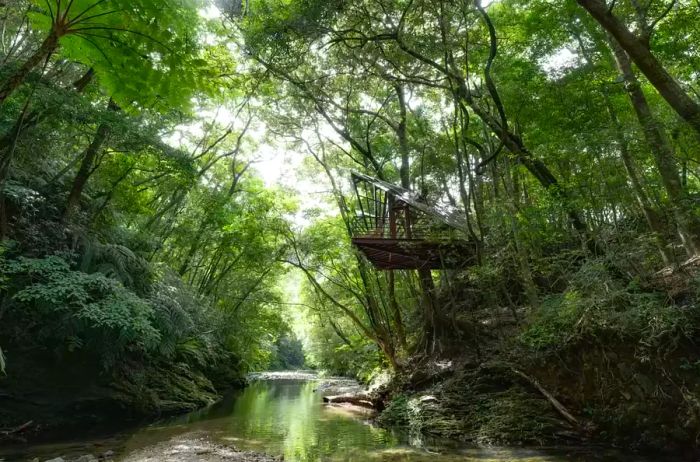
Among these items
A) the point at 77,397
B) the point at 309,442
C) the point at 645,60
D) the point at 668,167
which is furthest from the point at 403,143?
the point at 77,397

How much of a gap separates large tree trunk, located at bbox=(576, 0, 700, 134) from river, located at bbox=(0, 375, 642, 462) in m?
5.00

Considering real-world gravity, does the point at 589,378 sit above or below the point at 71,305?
below

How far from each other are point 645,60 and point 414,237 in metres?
5.77

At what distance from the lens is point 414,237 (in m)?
10.2

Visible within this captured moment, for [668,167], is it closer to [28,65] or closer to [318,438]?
[318,438]

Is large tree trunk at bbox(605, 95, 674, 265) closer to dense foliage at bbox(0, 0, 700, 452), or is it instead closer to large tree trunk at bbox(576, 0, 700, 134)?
dense foliage at bbox(0, 0, 700, 452)

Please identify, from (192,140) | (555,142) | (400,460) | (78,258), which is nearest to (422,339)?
(400,460)

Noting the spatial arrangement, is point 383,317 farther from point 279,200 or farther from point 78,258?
point 78,258

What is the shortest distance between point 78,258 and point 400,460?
25.9 feet

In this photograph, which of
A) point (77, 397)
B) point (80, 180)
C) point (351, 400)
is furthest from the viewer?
point (351, 400)

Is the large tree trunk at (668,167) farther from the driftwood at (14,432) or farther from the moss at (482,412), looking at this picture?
the driftwood at (14,432)

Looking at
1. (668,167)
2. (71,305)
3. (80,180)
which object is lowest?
(71,305)

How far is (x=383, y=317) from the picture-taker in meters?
14.4

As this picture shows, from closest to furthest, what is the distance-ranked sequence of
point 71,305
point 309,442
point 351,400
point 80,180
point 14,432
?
point 14,432 → point 71,305 → point 309,442 → point 80,180 → point 351,400
